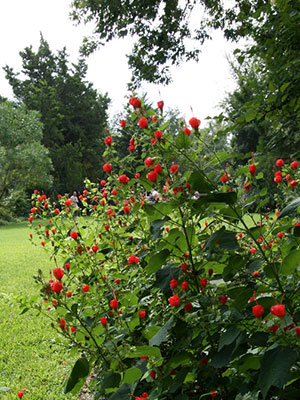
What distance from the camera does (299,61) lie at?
8.26 feet

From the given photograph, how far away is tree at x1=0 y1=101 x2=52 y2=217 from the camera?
22.3 metres

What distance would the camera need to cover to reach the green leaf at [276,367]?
2.43ft

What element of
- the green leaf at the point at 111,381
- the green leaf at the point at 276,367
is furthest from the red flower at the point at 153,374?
the green leaf at the point at 276,367

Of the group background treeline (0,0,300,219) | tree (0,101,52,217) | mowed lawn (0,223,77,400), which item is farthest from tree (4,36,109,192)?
mowed lawn (0,223,77,400)

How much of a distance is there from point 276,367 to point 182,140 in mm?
692

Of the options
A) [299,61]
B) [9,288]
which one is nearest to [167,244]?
[299,61]

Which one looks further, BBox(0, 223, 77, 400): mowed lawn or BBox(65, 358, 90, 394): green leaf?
BBox(0, 223, 77, 400): mowed lawn

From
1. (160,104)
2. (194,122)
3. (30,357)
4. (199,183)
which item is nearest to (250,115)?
(160,104)

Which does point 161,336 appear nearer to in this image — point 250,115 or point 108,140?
point 108,140

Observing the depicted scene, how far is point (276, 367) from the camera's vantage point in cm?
76

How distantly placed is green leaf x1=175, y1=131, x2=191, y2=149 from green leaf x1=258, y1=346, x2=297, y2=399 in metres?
0.64

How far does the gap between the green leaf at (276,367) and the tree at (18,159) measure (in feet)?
74.9

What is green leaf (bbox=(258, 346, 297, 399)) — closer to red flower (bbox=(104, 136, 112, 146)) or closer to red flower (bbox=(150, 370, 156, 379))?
red flower (bbox=(150, 370, 156, 379))

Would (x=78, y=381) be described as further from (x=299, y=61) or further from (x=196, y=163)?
(x=299, y=61)
